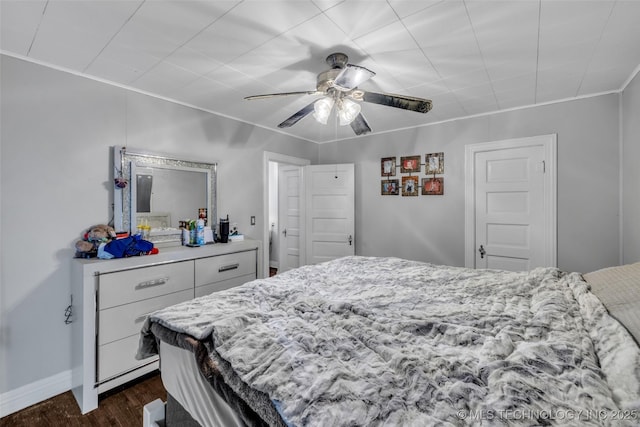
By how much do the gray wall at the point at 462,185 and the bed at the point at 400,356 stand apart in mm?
1437

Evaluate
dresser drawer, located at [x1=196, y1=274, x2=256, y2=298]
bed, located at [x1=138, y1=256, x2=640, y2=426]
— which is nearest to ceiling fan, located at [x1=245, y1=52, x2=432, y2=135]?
bed, located at [x1=138, y1=256, x2=640, y2=426]

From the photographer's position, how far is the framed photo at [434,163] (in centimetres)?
350

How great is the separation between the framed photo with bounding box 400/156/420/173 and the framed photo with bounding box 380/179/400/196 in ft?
0.62

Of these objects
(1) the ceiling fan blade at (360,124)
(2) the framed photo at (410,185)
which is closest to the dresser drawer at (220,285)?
(1) the ceiling fan blade at (360,124)

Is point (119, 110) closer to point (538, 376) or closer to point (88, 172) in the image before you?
point (88, 172)

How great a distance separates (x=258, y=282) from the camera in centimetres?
176

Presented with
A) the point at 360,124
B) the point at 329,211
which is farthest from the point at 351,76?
the point at 329,211

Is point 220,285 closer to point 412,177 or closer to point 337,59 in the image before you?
point 337,59

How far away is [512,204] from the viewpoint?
3.08 meters

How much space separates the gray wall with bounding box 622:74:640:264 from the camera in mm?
2223

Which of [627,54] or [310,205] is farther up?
[627,54]

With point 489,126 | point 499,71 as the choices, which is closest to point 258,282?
point 499,71

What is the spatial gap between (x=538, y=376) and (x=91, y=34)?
107 inches

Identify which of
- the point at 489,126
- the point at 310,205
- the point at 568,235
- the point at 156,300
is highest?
the point at 489,126
